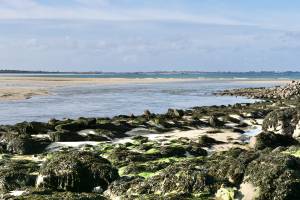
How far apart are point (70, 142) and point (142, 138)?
11.4 ft

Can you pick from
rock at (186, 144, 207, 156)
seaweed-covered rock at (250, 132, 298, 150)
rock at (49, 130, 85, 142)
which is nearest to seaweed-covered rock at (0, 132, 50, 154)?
rock at (49, 130, 85, 142)

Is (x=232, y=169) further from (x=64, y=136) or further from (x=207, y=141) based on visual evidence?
(x=64, y=136)

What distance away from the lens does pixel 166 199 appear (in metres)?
10.2

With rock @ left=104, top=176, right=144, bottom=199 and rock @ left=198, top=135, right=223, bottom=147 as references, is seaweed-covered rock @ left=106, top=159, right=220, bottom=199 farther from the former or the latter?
rock @ left=198, top=135, right=223, bottom=147

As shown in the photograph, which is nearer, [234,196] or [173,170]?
[234,196]

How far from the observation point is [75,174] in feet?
40.3

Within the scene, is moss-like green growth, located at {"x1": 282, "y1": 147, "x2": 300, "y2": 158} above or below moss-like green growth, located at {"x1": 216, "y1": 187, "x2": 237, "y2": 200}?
above

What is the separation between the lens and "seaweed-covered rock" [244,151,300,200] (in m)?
10.0

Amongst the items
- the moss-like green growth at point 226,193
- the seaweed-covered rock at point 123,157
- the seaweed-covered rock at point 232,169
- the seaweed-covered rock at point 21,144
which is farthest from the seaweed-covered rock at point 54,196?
the seaweed-covered rock at point 21,144

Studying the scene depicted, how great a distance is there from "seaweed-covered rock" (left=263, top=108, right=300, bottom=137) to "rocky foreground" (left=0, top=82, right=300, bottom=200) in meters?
0.05

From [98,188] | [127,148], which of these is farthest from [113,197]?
[127,148]

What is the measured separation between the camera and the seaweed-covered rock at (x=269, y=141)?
65.2 ft

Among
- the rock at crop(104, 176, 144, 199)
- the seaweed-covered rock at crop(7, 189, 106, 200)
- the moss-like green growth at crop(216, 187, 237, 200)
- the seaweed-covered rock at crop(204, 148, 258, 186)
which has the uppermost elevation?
the seaweed-covered rock at crop(204, 148, 258, 186)

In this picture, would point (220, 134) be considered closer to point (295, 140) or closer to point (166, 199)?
point (295, 140)
